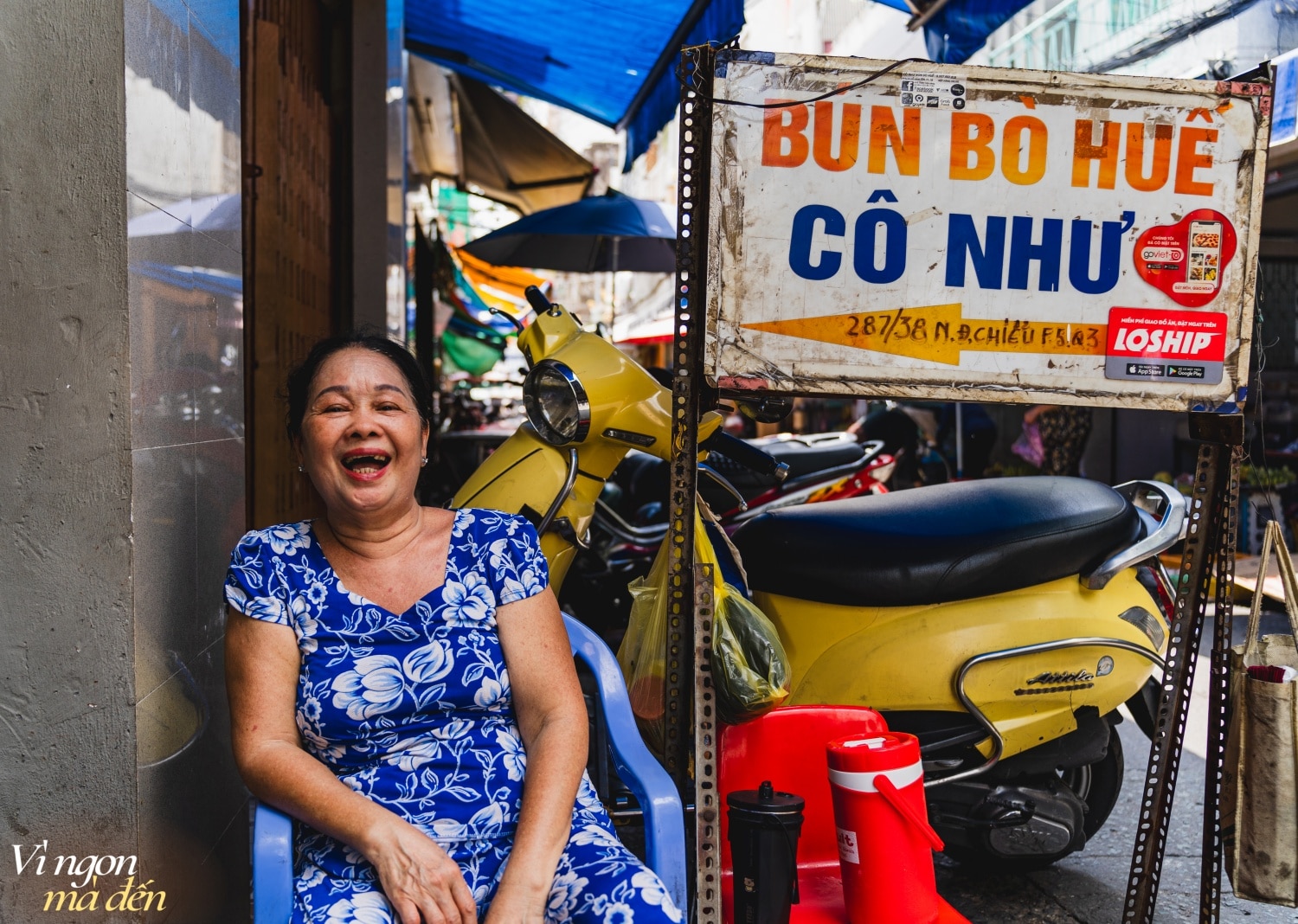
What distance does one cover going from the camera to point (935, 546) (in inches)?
104

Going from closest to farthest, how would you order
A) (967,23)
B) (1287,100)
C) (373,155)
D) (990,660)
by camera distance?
(990,660) → (967,23) → (373,155) → (1287,100)

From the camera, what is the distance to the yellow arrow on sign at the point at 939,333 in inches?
85.0

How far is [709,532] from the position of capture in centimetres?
241

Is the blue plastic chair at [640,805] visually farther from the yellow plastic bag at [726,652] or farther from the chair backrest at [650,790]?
the yellow plastic bag at [726,652]

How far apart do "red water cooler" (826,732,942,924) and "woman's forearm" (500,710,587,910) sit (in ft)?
2.08

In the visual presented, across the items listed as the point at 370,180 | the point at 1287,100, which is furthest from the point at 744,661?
the point at 1287,100

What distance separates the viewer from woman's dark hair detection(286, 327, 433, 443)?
2.00 meters

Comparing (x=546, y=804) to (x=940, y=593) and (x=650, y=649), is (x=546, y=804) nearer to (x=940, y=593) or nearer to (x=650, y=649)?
(x=650, y=649)

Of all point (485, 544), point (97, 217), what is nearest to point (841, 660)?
point (485, 544)

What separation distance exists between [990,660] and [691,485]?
3.20 ft

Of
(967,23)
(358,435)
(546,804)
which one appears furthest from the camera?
(967,23)

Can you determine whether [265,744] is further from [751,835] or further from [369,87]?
[369,87]

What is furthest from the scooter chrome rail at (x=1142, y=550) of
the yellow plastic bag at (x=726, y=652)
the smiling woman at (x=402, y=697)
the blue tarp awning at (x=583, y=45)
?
the blue tarp awning at (x=583, y=45)

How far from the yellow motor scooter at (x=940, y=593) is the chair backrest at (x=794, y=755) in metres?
0.23
